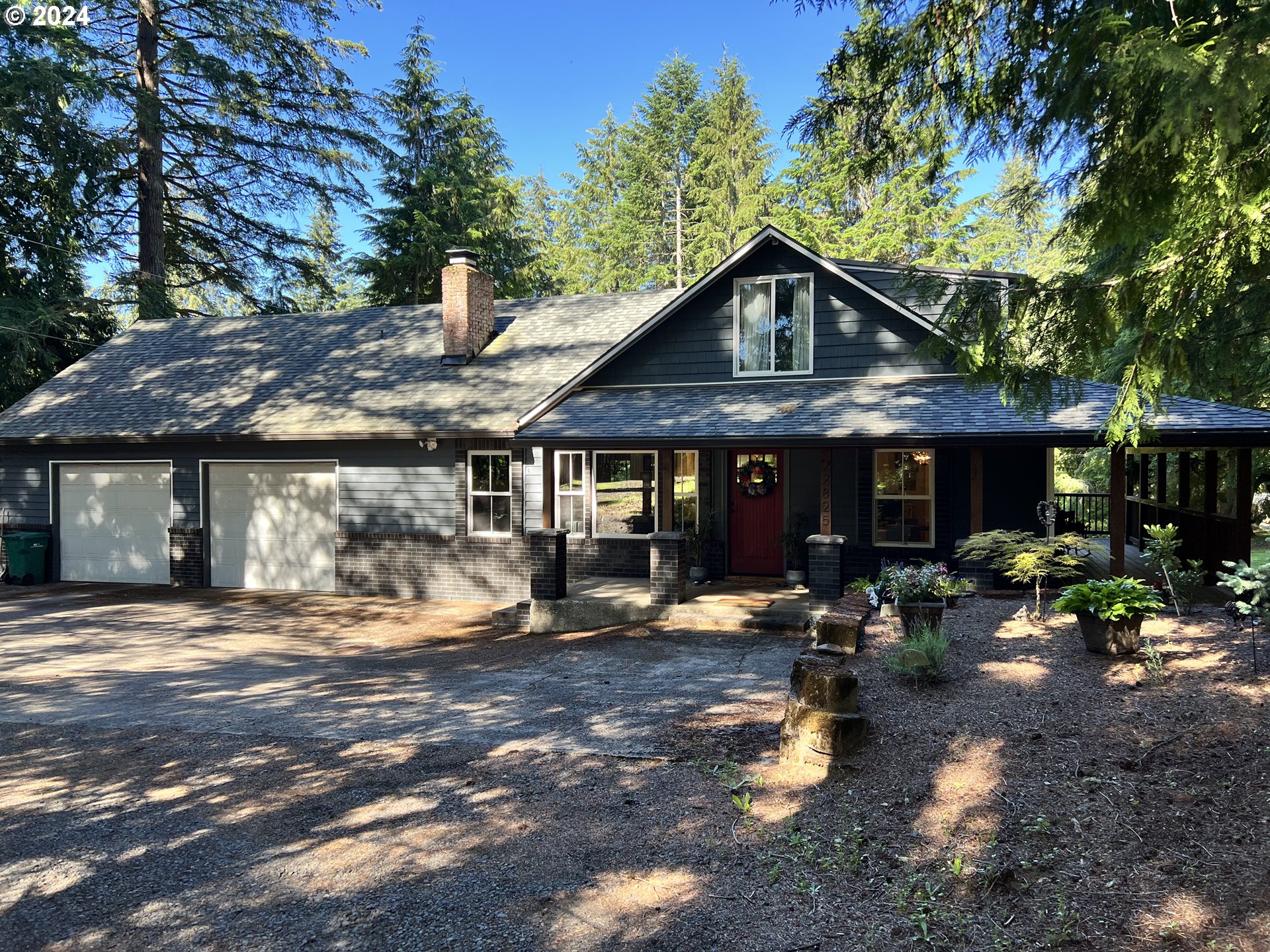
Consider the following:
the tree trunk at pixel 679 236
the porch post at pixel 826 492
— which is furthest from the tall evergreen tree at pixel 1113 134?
the tree trunk at pixel 679 236

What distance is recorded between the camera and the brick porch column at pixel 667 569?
36.6ft

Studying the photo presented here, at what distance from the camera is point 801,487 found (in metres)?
12.9

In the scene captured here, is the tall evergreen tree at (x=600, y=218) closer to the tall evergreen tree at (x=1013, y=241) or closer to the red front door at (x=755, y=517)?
the tall evergreen tree at (x=1013, y=241)

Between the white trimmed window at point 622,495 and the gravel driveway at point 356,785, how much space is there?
3394mm

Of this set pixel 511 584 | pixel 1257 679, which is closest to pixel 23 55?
pixel 511 584

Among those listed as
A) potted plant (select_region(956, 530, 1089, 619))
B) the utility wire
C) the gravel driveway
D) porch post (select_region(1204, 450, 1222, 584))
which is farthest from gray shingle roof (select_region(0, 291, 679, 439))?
porch post (select_region(1204, 450, 1222, 584))

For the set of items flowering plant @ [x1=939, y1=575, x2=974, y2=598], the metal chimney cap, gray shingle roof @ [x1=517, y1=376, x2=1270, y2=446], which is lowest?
flowering plant @ [x1=939, y1=575, x2=974, y2=598]

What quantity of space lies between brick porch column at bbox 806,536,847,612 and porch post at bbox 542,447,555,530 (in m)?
4.28

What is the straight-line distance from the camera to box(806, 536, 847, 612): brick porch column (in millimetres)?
10703

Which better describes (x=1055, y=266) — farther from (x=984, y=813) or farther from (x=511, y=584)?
(x=984, y=813)

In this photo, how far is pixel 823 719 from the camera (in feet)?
17.4

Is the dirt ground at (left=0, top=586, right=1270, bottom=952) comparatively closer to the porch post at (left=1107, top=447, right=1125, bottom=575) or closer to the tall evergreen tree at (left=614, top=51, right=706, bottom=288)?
the porch post at (left=1107, top=447, right=1125, bottom=575)

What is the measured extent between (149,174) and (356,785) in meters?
24.1

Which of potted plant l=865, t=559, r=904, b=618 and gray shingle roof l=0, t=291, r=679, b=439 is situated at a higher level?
gray shingle roof l=0, t=291, r=679, b=439
